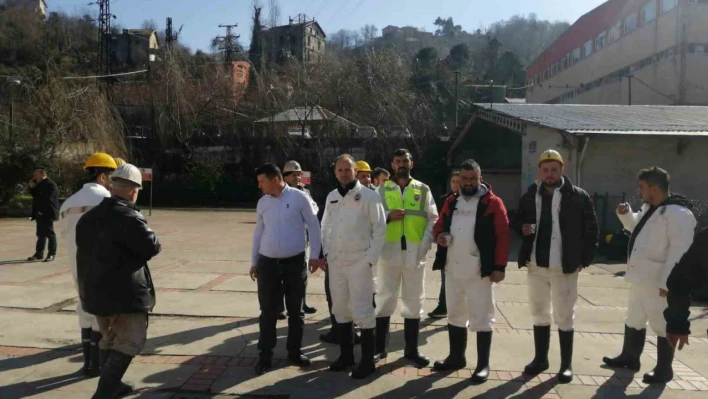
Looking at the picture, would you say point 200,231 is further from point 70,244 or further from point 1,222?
point 70,244

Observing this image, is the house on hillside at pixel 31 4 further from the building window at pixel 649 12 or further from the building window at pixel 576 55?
the building window at pixel 649 12

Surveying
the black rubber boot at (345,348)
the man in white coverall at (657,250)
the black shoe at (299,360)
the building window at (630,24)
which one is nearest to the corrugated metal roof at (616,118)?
the man in white coverall at (657,250)

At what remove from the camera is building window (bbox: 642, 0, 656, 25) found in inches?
1478

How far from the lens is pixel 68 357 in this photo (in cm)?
580

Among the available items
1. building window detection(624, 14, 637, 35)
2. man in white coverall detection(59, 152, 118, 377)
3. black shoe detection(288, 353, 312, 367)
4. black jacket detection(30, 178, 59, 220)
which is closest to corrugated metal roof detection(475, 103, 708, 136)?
black shoe detection(288, 353, 312, 367)

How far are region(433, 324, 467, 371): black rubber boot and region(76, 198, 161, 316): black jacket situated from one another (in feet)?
8.89

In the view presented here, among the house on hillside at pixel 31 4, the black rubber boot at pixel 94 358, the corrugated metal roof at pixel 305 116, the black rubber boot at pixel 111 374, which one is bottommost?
the black rubber boot at pixel 94 358

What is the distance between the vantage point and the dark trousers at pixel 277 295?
5.46 metres

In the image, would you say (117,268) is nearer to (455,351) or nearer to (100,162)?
(100,162)

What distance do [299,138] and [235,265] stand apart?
21671 mm

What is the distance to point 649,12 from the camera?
38250 millimetres

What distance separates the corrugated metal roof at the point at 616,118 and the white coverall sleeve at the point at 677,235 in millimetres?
10787

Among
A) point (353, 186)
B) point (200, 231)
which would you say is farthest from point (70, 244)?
point (200, 231)

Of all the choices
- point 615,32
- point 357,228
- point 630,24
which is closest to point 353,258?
point 357,228
